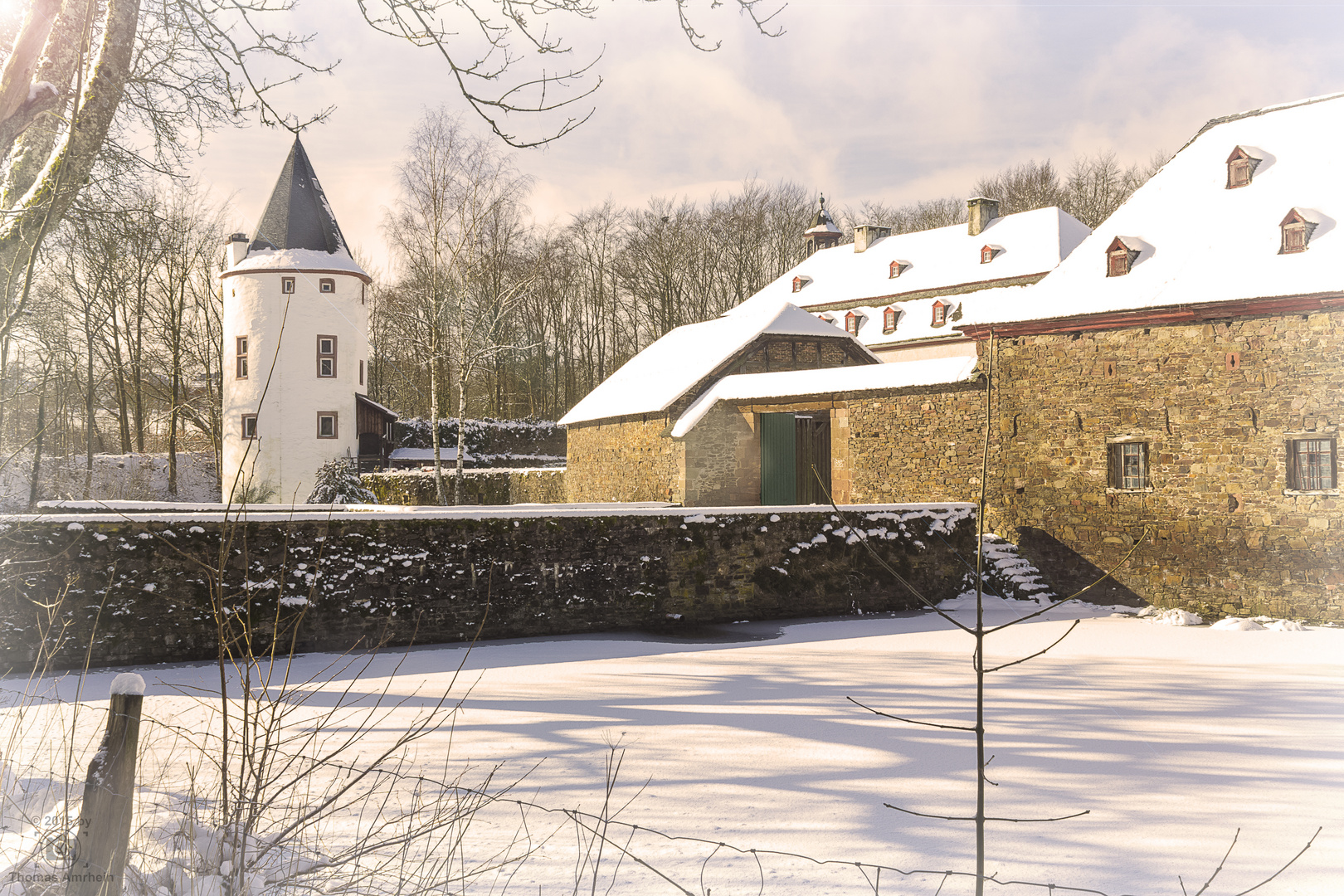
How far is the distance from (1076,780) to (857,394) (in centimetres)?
1185

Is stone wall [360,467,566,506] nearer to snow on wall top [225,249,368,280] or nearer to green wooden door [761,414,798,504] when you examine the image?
snow on wall top [225,249,368,280]

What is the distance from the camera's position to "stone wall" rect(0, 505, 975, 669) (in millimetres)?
8445

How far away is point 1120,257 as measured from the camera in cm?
1430

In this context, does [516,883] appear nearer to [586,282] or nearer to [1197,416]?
[1197,416]

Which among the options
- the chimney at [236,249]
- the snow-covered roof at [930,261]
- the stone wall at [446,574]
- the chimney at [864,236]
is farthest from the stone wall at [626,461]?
the chimney at [864,236]

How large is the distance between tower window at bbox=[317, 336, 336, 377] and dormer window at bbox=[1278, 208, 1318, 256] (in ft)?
78.6

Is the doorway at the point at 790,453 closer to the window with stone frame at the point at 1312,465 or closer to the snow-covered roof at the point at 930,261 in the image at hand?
the window with stone frame at the point at 1312,465

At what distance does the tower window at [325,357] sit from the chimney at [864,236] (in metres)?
22.9

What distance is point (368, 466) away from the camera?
29.0 m

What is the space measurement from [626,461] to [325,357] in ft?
37.5

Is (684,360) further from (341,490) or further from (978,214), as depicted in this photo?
(978,214)

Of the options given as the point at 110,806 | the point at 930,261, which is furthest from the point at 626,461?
the point at 930,261

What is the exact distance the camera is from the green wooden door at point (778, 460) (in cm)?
1872

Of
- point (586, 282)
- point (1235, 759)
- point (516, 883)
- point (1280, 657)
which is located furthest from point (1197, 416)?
point (586, 282)
